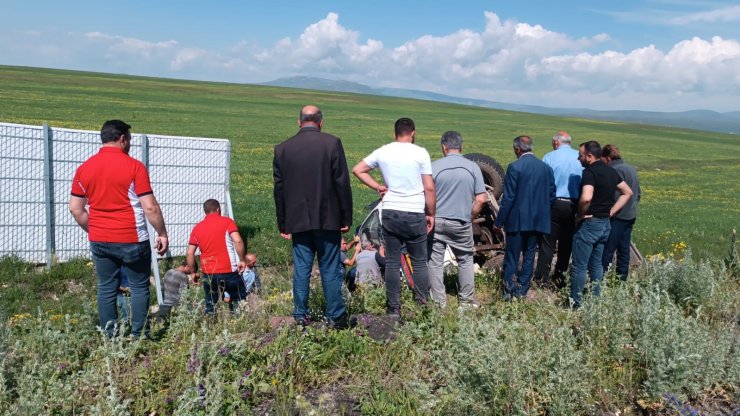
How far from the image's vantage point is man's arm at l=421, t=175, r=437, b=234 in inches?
238

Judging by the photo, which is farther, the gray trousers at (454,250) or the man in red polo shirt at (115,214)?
the gray trousers at (454,250)

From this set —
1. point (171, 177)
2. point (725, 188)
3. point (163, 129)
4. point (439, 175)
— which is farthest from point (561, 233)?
point (163, 129)

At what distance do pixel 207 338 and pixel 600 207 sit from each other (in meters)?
4.58

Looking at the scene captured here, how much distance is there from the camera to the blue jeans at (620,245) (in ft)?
24.9

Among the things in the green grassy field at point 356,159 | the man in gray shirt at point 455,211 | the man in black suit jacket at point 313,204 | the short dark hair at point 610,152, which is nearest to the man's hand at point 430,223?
the man in gray shirt at point 455,211

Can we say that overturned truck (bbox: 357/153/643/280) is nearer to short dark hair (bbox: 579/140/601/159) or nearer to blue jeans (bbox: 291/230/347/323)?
short dark hair (bbox: 579/140/601/159)

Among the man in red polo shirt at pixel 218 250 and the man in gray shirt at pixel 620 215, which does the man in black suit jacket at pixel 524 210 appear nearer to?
the man in gray shirt at pixel 620 215

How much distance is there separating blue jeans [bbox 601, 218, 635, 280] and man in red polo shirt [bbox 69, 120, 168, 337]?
17.8 ft

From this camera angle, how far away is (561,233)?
7938mm

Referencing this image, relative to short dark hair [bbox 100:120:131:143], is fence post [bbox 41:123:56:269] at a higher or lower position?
lower

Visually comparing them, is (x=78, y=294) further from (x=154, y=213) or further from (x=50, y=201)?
(x=154, y=213)

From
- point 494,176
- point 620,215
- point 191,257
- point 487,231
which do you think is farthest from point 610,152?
point 191,257

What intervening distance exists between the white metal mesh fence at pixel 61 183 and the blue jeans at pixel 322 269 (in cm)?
444

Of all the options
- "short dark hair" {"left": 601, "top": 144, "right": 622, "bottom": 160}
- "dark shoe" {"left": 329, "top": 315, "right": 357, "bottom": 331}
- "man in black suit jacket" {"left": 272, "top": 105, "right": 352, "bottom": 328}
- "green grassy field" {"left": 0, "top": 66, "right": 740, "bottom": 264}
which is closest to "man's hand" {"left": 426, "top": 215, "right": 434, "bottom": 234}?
"man in black suit jacket" {"left": 272, "top": 105, "right": 352, "bottom": 328}
